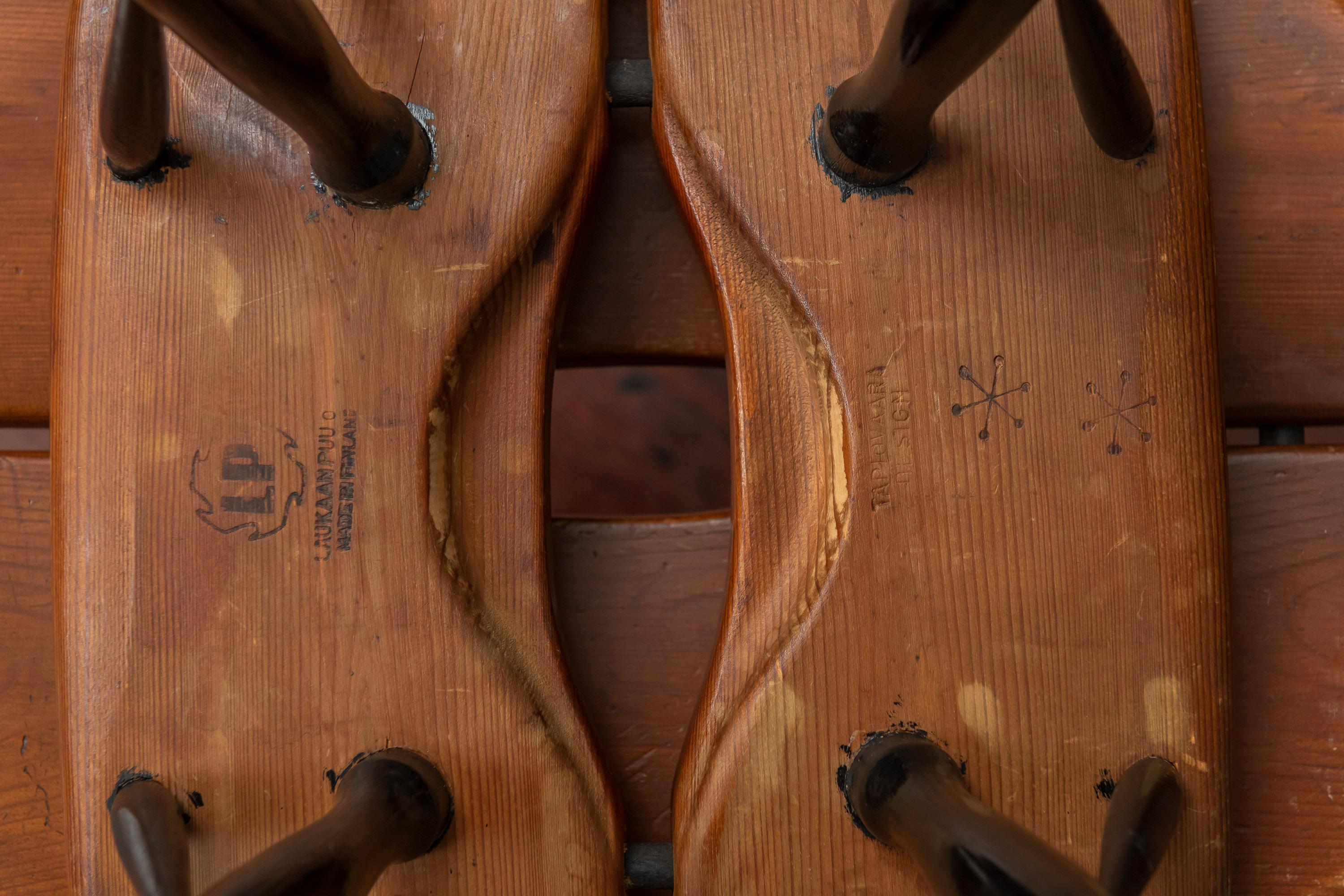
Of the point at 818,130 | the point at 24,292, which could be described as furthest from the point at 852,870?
the point at 24,292

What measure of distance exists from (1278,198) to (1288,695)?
0.27 meters

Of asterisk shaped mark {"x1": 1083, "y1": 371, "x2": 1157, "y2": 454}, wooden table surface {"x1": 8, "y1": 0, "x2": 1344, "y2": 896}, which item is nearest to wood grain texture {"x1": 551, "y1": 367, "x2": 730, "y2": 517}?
wooden table surface {"x1": 8, "y1": 0, "x2": 1344, "y2": 896}

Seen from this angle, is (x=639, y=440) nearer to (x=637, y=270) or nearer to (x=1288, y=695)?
(x=637, y=270)

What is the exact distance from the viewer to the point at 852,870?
0.40m

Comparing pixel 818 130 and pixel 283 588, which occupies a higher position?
pixel 818 130

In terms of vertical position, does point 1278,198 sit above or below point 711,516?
above

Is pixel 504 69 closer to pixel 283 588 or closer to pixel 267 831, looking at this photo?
pixel 283 588

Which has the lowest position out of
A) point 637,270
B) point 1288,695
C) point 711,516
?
point 1288,695

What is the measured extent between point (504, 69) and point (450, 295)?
0.35 ft

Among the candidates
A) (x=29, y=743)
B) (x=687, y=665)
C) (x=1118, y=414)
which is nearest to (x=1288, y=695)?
(x=1118, y=414)

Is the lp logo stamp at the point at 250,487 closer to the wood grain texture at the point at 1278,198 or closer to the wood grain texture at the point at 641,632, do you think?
the wood grain texture at the point at 641,632

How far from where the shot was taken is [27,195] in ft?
1.62

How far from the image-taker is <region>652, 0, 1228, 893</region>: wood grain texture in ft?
1.32

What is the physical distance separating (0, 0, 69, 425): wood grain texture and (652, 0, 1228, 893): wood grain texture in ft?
1.17
